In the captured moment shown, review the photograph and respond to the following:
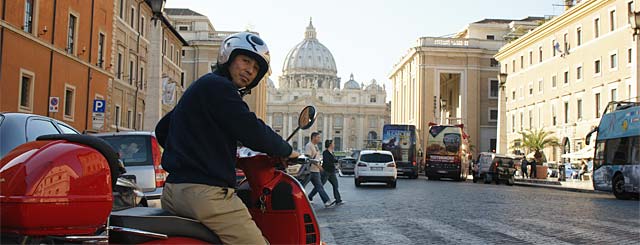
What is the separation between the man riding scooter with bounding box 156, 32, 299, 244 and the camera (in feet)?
10.6

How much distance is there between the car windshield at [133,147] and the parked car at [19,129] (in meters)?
1.94

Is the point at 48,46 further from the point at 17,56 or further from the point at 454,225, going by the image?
the point at 454,225

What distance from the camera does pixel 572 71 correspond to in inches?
1852

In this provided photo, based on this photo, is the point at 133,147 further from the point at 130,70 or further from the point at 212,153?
the point at 130,70

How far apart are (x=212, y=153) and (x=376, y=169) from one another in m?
23.1

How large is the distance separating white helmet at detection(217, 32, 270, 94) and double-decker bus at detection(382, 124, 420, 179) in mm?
36605

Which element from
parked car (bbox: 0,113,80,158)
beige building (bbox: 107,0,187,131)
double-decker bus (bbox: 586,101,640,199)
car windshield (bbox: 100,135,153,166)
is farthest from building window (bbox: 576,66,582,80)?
parked car (bbox: 0,113,80,158)

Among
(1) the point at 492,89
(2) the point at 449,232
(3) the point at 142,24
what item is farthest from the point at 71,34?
(1) the point at 492,89

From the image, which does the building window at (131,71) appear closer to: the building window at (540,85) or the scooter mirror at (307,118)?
the building window at (540,85)

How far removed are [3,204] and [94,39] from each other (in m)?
27.2

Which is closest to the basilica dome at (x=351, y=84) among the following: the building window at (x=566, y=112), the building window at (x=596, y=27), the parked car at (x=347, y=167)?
the parked car at (x=347, y=167)

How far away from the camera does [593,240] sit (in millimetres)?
8828

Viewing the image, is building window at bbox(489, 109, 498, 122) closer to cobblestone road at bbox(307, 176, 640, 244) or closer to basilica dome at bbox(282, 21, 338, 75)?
cobblestone road at bbox(307, 176, 640, 244)

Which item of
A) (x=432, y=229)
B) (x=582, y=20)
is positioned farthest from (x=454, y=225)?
(x=582, y=20)
